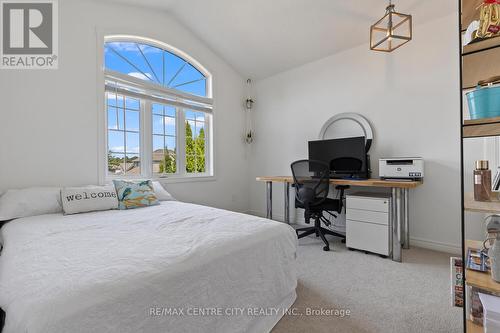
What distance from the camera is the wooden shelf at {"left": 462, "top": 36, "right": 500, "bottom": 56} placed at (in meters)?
0.92

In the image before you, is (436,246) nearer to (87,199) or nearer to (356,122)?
(356,122)

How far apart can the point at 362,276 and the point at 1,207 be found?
3.16 metres

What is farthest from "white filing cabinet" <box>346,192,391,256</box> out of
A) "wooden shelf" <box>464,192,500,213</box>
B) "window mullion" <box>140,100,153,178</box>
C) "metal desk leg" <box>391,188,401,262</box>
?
"window mullion" <box>140,100,153,178</box>

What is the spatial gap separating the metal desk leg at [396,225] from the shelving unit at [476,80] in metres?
1.38

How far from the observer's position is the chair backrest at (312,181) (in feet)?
8.79

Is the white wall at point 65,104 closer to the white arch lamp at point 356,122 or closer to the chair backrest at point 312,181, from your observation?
the chair backrest at point 312,181

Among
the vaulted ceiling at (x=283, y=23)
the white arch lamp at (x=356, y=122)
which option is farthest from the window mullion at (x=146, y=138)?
the white arch lamp at (x=356, y=122)

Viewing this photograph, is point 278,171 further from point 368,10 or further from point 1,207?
point 1,207

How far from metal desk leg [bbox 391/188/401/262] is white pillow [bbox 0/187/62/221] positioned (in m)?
3.28

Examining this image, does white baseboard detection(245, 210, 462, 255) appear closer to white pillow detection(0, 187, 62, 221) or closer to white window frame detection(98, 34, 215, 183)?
white window frame detection(98, 34, 215, 183)

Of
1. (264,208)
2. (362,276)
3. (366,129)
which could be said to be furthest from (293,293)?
(264,208)

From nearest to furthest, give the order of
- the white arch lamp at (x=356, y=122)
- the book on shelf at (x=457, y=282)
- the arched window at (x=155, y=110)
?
the book on shelf at (x=457, y=282) → the arched window at (x=155, y=110) → the white arch lamp at (x=356, y=122)

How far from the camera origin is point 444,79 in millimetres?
2590

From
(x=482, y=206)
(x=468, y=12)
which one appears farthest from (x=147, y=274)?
(x=468, y=12)
